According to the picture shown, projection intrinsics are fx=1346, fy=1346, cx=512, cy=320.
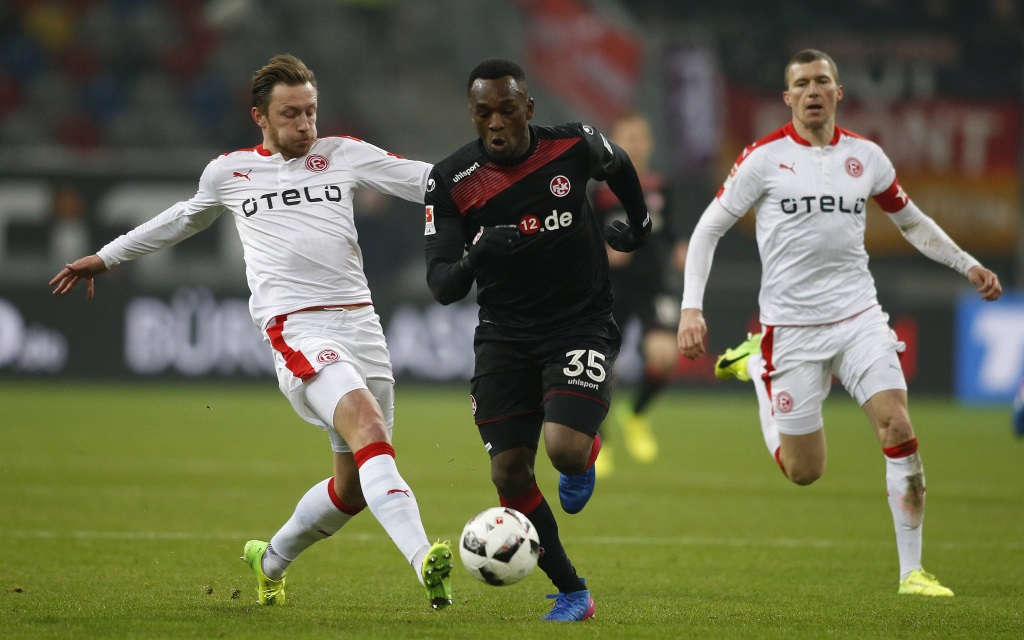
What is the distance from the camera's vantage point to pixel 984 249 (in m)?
19.3

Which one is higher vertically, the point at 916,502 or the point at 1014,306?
the point at 1014,306

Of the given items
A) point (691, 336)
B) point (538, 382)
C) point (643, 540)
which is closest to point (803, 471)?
point (691, 336)

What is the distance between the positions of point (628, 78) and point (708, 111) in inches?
55.6

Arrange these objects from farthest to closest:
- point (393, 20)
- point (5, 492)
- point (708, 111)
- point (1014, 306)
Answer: point (393, 20), point (708, 111), point (1014, 306), point (5, 492)

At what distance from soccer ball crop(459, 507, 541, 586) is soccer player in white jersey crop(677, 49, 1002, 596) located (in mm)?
1709

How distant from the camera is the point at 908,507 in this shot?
6.15 metres

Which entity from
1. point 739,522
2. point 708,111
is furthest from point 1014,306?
point 739,522

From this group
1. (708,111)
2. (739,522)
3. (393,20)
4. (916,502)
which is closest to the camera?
(916,502)

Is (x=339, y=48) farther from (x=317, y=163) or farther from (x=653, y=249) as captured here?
(x=317, y=163)

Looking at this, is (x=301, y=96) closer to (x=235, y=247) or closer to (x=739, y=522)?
(x=739, y=522)

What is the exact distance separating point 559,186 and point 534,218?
0.16 meters

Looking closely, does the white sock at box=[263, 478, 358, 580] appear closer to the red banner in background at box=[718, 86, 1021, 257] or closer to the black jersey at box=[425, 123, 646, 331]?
the black jersey at box=[425, 123, 646, 331]

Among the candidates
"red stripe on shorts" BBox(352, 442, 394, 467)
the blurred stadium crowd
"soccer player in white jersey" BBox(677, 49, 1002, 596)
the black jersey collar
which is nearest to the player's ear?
the black jersey collar

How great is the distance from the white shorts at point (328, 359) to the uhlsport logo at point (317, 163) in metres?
0.61
